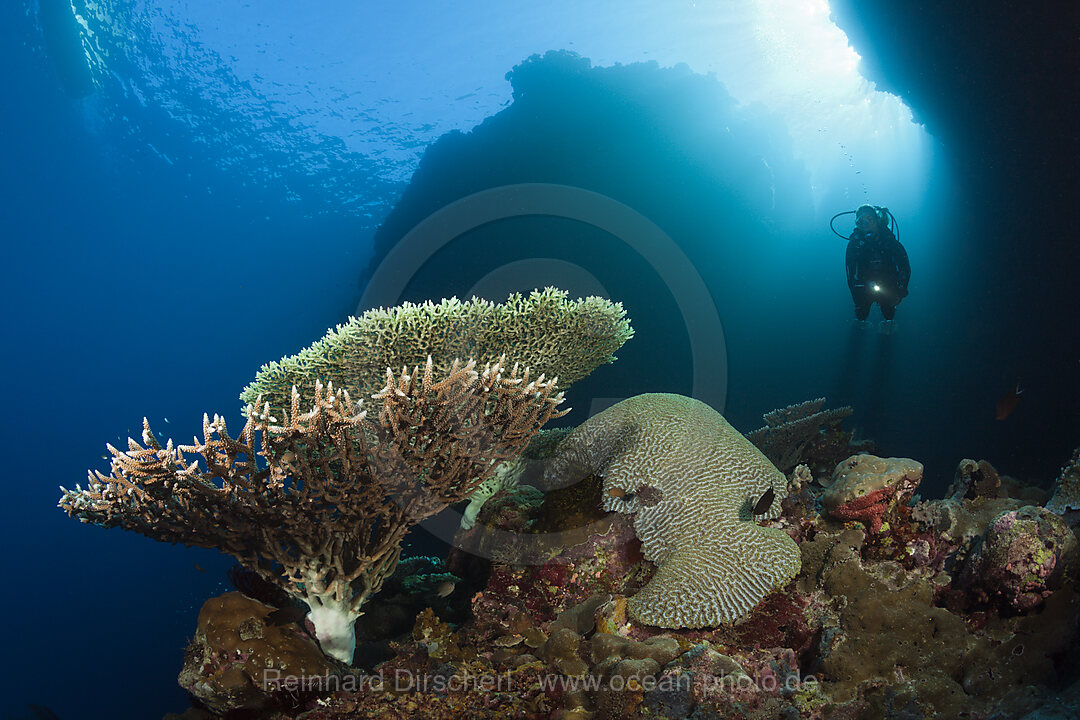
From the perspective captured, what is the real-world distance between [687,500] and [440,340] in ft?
8.47

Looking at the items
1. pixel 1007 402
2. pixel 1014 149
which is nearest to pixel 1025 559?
pixel 1007 402

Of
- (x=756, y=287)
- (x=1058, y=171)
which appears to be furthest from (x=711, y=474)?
(x=756, y=287)

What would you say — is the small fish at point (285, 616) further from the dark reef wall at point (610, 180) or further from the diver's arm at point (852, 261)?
the dark reef wall at point (610, 180)

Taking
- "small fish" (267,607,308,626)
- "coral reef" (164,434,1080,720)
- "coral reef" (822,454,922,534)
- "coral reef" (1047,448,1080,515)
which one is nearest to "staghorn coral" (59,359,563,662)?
"small fish" (267,607,308,626)

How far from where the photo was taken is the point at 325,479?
118 inches

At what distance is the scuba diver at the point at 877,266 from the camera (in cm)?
1030

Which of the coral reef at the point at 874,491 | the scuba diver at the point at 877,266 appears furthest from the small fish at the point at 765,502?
the scuba diver at the point at 877,266

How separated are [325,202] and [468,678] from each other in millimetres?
52013

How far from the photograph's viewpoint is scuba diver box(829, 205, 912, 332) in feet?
33.8

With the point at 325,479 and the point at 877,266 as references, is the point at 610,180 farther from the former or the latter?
the point at 325,479

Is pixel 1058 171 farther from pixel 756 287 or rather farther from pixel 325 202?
pixel 325 202

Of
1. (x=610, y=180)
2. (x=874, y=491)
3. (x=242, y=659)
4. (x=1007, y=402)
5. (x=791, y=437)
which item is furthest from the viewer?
(x=610, y=180)

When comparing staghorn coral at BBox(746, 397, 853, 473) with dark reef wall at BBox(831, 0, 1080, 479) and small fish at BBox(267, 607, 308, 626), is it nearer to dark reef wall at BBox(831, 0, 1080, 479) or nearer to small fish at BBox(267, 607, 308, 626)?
small fish at BBox(267, 607, 308, 626)

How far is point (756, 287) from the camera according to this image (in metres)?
30.9
